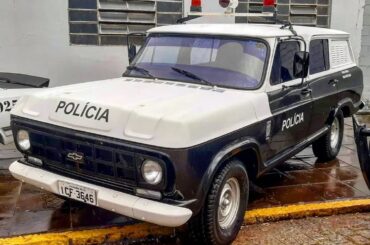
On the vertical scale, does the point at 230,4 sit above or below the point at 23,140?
above

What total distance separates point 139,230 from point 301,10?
23.0 feet

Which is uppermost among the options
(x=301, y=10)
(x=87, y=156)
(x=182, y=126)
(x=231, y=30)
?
(x=301, y=10)

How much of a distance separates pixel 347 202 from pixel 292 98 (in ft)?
4.39

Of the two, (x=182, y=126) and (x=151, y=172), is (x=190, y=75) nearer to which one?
(x=182, y=126)

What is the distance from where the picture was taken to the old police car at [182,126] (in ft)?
11.0

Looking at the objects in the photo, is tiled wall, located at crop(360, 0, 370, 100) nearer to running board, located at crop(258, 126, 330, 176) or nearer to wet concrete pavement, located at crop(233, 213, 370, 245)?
running board, located at crop(258, 126, 330, 176)

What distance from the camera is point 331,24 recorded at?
963cm

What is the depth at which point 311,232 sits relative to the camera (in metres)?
4.44

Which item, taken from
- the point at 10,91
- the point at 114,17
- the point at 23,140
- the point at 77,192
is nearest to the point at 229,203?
the point at 77,192

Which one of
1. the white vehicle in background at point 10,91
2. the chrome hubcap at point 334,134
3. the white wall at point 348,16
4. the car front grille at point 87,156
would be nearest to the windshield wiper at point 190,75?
the car front grille at point 87,156

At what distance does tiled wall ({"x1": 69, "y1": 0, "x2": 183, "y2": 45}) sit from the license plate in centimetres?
464

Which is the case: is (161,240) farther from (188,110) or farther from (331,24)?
(331,24)

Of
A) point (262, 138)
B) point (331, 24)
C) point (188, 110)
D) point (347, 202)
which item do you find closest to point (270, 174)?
point (347, 202)

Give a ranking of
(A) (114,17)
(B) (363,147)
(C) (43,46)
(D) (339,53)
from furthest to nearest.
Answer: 1. (A) (114,17)
2. (C) (43,46)
3. (D) (339,53)
4. (B) (363,147)
